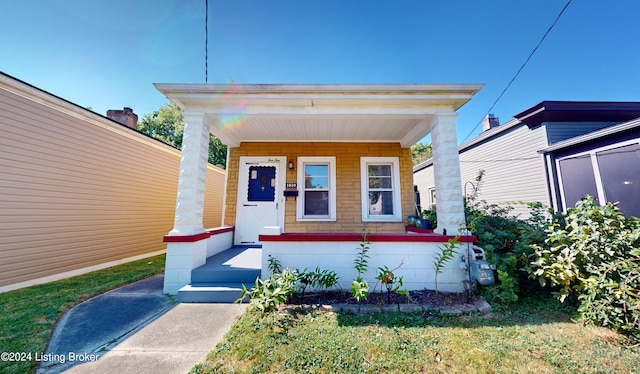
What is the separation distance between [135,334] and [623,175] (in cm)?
883

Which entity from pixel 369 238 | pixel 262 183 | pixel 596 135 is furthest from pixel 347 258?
pixel 596 135

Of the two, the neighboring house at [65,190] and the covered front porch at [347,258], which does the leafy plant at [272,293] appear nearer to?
the covered front porch at [347,258]

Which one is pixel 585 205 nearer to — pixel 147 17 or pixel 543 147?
pixel 543 147

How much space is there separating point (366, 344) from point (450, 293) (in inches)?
72.4

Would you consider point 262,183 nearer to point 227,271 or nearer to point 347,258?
point 227,271

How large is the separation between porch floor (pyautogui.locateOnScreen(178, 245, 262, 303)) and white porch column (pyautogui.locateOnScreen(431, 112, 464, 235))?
309 cm

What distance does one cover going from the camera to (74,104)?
4242mm

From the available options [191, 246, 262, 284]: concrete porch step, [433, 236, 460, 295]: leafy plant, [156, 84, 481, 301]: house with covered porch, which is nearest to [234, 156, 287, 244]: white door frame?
[156, 84, 481, 301]: house with covered porch

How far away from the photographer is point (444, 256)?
9.71ft

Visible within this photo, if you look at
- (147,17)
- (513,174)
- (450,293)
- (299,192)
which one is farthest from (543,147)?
(147,17)

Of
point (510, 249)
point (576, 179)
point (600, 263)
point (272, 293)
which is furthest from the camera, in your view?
point (576, 179)

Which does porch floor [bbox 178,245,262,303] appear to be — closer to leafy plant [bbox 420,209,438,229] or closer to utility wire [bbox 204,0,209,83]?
leafy plant [bbox 420,209,438,229]

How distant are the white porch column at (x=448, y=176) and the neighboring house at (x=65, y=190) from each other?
6.96 metres

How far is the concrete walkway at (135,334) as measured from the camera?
1769 mm
